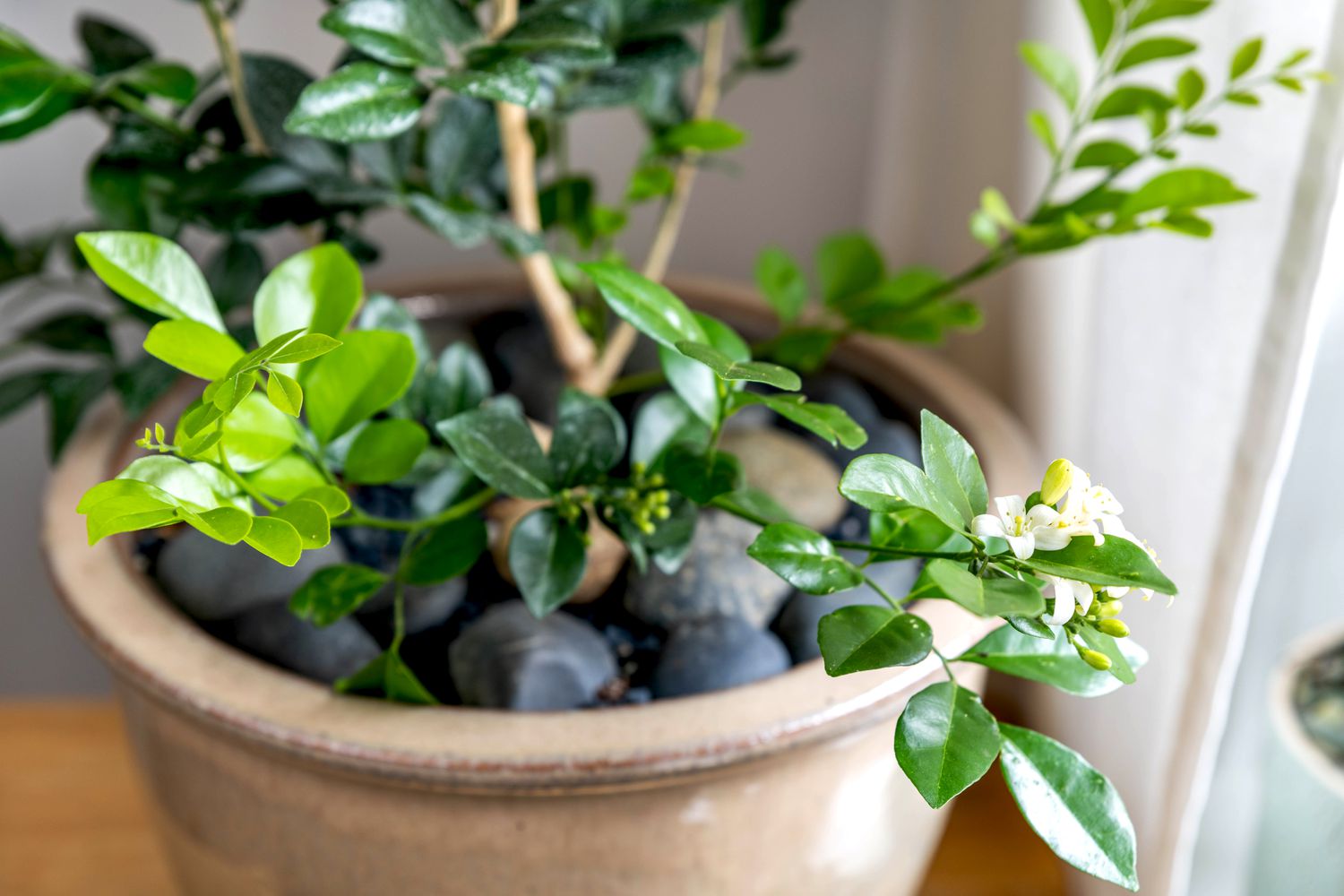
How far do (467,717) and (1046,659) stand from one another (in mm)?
268

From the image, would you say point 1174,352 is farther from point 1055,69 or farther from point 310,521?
point 310,521

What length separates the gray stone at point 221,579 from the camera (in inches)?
27.5

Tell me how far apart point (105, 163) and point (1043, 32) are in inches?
24.5

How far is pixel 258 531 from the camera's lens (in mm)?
379

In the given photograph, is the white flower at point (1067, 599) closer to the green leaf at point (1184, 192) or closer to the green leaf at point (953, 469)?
the green leaf at point (953, 469)

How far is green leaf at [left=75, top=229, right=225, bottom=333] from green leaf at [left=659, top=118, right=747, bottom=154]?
30 centimetres

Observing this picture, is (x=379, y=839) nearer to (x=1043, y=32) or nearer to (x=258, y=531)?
(x=258, y=531)

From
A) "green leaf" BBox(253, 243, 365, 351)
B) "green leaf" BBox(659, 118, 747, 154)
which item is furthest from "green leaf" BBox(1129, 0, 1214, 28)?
"green leaf" BBox(253, 243, 365, 351)

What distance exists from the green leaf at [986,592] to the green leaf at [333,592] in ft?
1.03

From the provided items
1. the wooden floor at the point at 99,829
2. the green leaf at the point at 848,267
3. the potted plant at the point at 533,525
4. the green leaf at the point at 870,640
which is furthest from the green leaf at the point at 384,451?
the wooden floor at the point at 99,829

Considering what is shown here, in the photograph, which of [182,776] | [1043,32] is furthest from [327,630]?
[1043,32]

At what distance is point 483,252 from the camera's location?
116 cm

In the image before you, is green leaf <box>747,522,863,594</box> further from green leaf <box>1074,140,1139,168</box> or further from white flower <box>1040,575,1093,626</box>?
green leaf <box>1074,140,1139,168</box>

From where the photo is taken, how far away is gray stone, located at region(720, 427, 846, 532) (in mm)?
782
